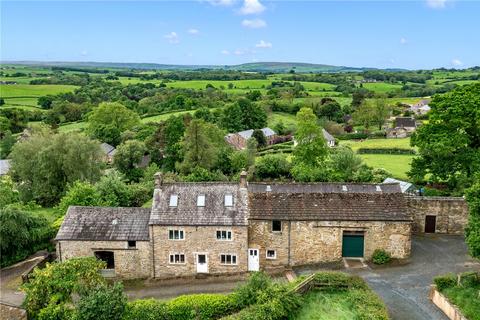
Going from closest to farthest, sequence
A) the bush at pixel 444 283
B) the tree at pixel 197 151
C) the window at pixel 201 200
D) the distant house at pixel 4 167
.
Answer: the bush at pixel 444 283 → the window at pixel 201 200 → the tree at pixel 197 151 → the distant house at pixel 4 167

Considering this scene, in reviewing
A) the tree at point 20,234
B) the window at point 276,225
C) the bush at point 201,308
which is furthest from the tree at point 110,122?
the bush at point 201,308

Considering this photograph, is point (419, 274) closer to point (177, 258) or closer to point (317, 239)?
point (317, 239)

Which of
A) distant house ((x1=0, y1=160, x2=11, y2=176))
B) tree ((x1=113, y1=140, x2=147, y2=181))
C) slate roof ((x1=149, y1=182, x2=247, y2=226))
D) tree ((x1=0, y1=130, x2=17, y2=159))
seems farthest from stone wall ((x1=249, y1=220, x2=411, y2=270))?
tree ((x1=0, y1=130, x2=17, y2=159))

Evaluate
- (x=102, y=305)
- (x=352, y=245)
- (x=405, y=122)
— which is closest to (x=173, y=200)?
(x=102, y=305)

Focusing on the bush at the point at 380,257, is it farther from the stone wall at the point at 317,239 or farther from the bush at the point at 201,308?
the bush at the point at 201,308

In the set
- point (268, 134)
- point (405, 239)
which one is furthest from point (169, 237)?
point (268, 134)

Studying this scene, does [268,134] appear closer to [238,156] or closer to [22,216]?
[238,156]
